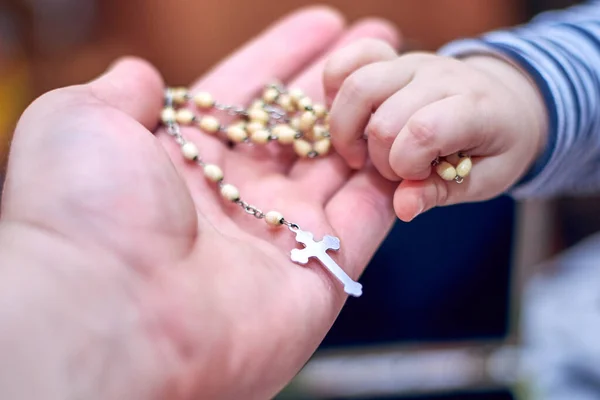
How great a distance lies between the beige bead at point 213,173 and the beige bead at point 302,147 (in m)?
0.08

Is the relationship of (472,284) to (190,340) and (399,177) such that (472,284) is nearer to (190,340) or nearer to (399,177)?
(399,177)

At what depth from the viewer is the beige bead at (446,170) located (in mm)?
423

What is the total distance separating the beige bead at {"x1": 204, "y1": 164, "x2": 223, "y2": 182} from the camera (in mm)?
468

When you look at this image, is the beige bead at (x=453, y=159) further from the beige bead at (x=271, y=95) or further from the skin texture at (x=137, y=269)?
the beige bead at (x=271, y=95)

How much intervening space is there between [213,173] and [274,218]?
0.22 feet

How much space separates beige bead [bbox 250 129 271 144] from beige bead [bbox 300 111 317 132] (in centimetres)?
3

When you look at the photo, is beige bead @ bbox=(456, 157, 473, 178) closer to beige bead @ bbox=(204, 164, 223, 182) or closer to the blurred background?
beige bead @ bbox=(204, 164, 223, 182)

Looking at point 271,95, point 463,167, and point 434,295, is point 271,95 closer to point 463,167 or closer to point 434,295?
point 463,167

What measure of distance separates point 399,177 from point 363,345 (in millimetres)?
423

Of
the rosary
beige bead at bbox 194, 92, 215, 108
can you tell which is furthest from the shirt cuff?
beige bead at bbox 194, 92, 215, 108

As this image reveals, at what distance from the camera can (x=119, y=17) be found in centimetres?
105

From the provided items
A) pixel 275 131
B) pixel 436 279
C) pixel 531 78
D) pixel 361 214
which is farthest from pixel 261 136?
pixel 436 279

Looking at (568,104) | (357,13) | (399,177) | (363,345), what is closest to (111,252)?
(399,177)

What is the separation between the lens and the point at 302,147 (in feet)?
1.68
